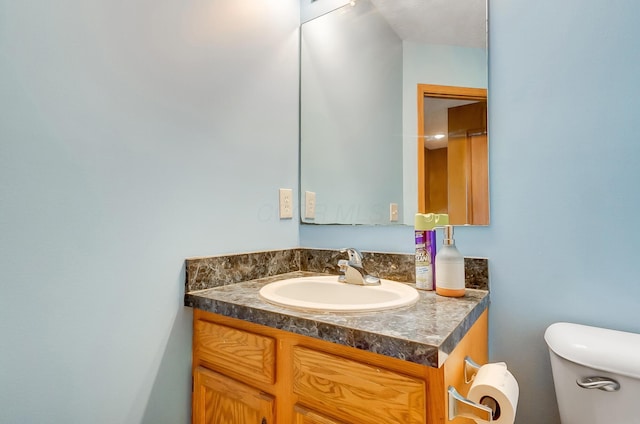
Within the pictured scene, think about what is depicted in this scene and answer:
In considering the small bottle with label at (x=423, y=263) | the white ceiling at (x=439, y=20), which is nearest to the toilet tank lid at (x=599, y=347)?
the small bottle with label at (x=423, y=263)

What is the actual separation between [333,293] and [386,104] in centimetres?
79

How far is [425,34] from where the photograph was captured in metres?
1.19

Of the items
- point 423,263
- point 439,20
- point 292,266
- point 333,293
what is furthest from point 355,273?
point 439,20

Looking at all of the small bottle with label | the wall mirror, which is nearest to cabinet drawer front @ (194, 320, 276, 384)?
the small bottle with label

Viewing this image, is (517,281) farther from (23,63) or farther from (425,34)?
(23,63)

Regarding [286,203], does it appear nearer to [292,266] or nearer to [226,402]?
[292,266]

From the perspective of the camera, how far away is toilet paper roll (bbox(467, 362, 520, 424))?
599 mm

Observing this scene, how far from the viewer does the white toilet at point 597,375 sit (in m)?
0.66

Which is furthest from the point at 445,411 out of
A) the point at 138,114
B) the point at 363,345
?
the point at 138,114

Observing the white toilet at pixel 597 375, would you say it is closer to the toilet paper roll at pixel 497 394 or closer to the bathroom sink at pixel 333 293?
the toilet paper roll at pixel 497 394

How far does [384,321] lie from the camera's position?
701 millimetres

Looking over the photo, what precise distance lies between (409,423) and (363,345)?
0.51 ft

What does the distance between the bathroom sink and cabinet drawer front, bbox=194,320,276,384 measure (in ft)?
0.37

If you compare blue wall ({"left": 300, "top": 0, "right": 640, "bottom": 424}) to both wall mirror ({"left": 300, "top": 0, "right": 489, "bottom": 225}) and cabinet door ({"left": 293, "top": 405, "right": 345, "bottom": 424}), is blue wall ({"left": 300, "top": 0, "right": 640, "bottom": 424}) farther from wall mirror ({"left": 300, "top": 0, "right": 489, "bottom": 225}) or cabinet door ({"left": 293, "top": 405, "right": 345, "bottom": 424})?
cabinet door ({"left": 293, "top": 405, "right": 345, "bottom": 424})
